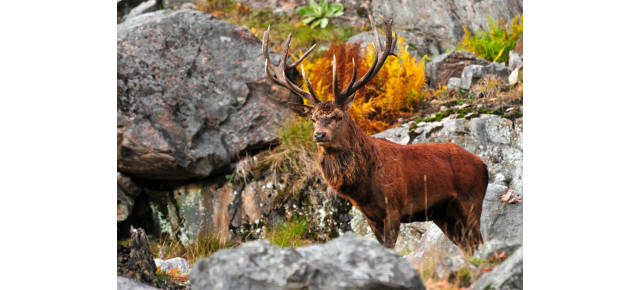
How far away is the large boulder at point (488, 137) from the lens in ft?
17.6

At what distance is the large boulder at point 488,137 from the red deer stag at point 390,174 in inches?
25.0

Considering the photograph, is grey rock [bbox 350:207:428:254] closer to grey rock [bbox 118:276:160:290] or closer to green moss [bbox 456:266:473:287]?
green moss [bbox 456:266:473:287]

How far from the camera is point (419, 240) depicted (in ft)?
18.4

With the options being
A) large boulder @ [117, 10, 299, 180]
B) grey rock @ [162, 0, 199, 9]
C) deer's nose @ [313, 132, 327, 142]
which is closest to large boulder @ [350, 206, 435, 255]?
large boulder @ [117, 10, 299, 180]

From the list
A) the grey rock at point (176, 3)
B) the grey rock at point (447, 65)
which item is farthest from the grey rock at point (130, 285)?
the grey rock at point (176, 3)

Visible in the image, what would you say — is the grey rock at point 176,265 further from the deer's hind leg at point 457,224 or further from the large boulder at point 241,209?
the deer's hind leg at point 457,224

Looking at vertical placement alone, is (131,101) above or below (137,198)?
above

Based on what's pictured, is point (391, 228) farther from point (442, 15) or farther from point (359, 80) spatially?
point (442, 15)

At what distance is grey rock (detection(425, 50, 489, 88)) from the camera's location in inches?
268

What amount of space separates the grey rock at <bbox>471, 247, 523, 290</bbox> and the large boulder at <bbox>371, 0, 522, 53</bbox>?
3.52 m
